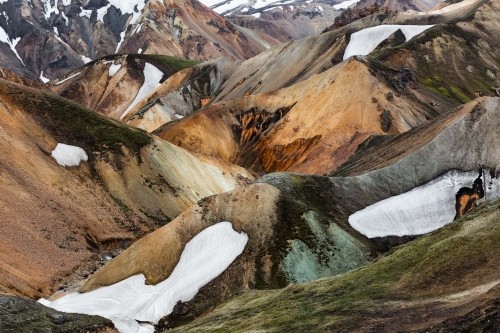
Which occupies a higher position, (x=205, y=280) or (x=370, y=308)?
(x=370, y=308)

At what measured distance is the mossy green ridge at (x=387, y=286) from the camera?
2180cm

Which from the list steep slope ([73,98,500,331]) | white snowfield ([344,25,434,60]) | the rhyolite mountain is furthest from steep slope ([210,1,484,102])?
steep slope ([73,98,500,331])

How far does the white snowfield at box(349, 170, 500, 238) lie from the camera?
46.1m

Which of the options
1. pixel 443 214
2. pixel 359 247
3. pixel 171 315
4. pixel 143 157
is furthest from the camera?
pixel 143 157

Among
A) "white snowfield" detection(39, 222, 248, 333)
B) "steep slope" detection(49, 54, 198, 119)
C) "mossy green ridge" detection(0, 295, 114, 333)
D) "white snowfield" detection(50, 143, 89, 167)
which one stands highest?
"mossy green ridge" detection(0, 295, 114, 333)

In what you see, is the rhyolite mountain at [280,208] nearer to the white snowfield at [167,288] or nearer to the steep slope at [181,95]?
the white snowfield at [167,288]

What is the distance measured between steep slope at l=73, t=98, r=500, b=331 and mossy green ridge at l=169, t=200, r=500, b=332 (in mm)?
1466

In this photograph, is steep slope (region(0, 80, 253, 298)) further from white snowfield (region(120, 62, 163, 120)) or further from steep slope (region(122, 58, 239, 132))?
white snowfield (region(120, 62, 163, 120))

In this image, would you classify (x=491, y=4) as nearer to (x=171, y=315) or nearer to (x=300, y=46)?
(x=300, y=46)

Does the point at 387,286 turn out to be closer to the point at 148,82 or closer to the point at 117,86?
the point at 117,86

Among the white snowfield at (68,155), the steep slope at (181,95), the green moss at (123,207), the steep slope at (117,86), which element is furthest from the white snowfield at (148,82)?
the green moss at (123,207)

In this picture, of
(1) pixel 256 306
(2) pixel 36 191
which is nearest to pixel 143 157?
(2) pixel 36 191

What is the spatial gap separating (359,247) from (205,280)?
1170 cm

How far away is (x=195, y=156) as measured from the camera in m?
82.6
